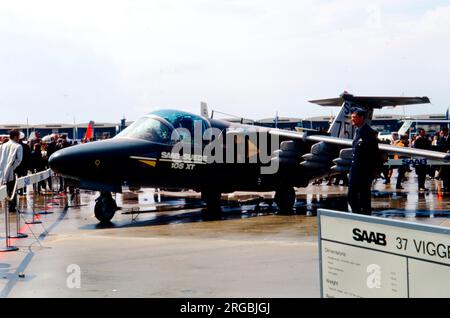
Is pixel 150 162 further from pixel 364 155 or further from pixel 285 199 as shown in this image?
pixel 364 155

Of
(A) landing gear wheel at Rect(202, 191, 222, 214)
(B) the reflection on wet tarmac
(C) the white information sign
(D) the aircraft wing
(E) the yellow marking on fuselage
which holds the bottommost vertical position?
(B) the reflection on wet tarmac

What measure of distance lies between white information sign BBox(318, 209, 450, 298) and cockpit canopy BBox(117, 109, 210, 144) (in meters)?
10.4

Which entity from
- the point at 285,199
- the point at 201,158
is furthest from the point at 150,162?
the point at 285,199

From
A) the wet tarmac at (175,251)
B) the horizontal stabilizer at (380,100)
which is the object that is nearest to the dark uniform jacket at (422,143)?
the horizontal stabilizer at (380,100)

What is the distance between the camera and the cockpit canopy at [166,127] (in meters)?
15.3

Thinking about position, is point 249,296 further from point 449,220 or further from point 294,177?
point 294,177

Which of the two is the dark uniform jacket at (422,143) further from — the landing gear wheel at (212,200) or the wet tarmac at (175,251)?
the landing gear wheel at (212,200)

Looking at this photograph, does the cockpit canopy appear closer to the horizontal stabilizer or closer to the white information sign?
the horizontal stabilizer

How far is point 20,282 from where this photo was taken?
8062 millimetres

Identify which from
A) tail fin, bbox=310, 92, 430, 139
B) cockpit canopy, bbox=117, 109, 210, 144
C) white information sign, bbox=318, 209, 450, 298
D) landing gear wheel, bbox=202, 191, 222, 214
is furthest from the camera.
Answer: tail fin, bbox=310, 92, 430, 139

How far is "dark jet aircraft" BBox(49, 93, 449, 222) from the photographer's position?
1438 centimetres

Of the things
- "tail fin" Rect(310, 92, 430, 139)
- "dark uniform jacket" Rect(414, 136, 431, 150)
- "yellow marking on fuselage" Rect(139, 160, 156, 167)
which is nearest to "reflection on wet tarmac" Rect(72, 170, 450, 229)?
"yellow marking on fuselage" Rect(139, 160, 156, 167)
